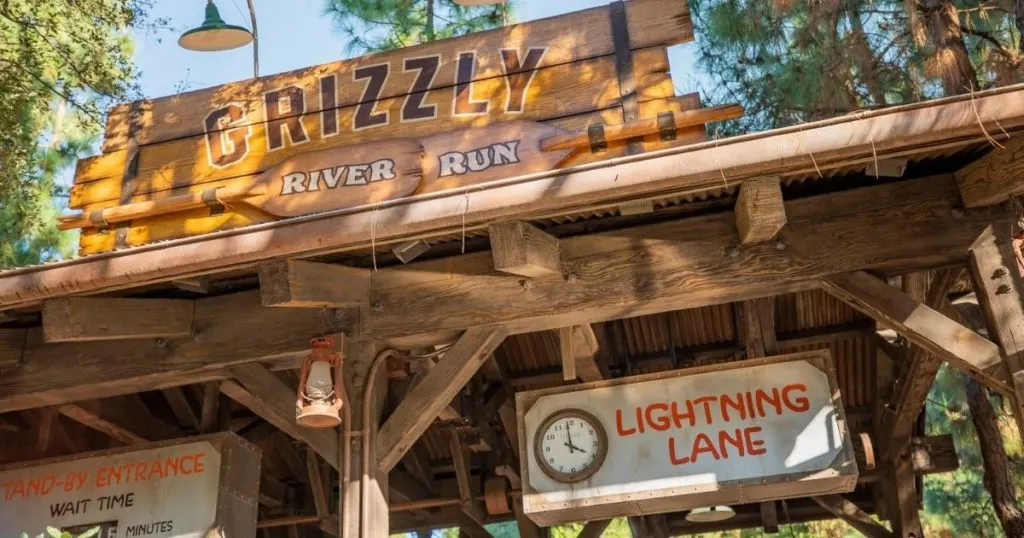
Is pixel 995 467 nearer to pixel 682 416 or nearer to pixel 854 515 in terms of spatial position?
pixel 854 515

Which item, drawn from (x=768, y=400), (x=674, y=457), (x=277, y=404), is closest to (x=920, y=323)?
(x=768, y=400)

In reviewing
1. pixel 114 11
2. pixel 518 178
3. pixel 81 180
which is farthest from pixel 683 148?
pixel 114 11

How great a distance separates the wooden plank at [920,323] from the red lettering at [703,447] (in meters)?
1.07

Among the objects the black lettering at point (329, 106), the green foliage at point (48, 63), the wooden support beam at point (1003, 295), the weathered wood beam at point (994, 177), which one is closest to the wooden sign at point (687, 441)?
the wooden support beam at point (1003, 295)

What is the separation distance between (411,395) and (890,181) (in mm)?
2715

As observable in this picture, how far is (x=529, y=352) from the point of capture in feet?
24.4

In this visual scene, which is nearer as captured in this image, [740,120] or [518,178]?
[518,178]

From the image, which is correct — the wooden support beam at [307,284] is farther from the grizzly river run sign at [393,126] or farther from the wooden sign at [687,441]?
the wooden sign at [687,441]

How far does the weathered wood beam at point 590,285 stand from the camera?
5.01 meters

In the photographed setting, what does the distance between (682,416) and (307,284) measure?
217cm

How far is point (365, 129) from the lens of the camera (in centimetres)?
575

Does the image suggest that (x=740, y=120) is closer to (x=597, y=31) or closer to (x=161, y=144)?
(x=597, y=31)

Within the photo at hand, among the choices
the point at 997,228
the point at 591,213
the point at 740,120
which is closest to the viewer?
the point at 997,228

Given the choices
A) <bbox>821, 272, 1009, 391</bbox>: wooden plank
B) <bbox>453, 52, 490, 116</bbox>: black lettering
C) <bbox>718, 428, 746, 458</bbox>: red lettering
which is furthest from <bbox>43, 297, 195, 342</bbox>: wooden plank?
<bbox>821, 272, 1009, 391</bbox>: wooden plank
